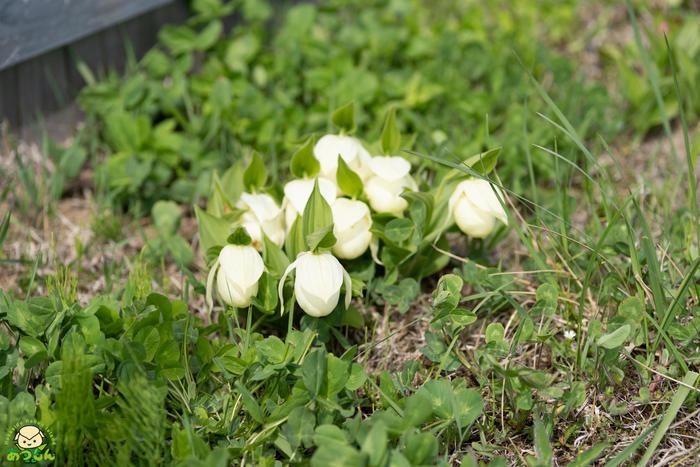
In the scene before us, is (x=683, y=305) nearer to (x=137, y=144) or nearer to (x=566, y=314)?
(x=566, y=314)

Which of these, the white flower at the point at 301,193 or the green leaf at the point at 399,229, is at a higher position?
the white flower at the point at 301,193

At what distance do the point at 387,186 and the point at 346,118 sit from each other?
19 centimetres

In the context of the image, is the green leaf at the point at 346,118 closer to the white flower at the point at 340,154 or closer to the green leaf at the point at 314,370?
the white flower at the point at 340,154

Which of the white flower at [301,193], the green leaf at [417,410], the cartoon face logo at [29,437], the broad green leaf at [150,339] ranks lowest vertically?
the green leaf at [417,410]

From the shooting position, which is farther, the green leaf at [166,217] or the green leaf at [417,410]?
the green leaf at [166,217]

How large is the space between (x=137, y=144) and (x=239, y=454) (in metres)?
1.06

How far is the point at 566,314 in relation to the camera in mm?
1289

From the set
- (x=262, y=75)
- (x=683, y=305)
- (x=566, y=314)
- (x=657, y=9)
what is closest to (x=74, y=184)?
(x=262, y=75)

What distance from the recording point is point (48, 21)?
178 cm

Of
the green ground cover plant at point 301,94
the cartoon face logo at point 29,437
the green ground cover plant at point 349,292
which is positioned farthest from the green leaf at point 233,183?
the cartoon face logo at point 29,437

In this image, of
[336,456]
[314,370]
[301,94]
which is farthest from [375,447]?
[301,94]

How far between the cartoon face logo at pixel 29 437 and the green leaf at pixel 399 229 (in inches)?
28.0

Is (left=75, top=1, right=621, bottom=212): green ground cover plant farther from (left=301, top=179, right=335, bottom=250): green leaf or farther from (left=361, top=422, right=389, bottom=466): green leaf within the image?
(left=361, top=422, right=389, bottom=466): green leaf

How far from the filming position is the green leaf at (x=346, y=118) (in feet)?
4.50
